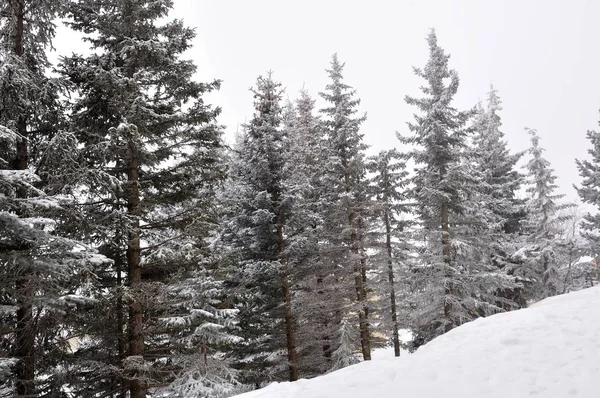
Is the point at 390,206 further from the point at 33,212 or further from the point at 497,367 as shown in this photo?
the point at 33,212

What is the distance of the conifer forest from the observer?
7586 mm

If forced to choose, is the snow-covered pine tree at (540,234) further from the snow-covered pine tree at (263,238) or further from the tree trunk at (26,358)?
the tree trunk at (26,358)

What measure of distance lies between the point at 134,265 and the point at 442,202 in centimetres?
1559

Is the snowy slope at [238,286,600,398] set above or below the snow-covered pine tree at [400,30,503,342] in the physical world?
below

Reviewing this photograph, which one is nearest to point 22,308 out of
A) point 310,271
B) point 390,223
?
point 310,271

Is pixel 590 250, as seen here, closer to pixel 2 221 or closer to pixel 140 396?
pixel 140 396

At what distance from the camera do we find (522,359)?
276 inches

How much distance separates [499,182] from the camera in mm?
26719

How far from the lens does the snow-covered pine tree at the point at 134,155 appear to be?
26.9 feet

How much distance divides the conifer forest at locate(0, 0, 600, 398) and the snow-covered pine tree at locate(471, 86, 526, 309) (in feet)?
0.55

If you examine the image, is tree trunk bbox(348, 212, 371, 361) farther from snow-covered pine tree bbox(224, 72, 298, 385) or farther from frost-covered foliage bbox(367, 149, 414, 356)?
snow-covered pine tree bbox(224, 72, 298, 385)

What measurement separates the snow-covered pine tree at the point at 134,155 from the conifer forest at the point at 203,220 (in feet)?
0.20

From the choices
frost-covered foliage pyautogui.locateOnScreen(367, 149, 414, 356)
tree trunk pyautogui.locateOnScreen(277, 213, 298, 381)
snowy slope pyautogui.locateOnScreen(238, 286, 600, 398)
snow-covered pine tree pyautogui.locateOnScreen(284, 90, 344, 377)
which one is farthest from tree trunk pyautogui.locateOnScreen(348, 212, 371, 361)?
snowy slope pyautogui.locateOnScreen(238, 286, 600, 398)

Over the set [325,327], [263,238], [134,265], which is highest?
[263,238]
